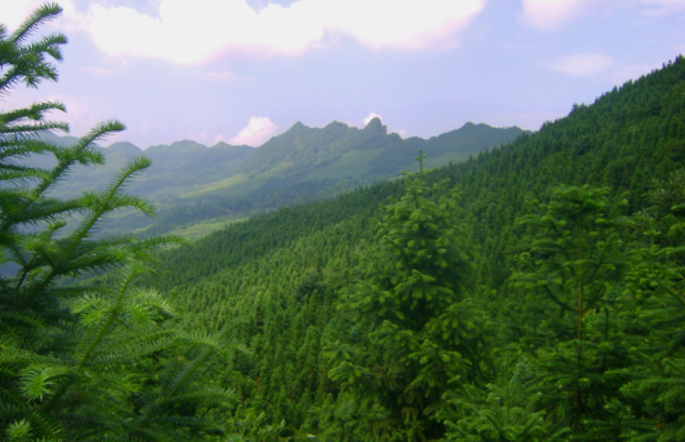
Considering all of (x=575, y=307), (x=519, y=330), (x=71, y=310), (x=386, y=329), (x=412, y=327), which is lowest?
(x=412, y=327)

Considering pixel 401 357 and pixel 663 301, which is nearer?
pixel 663 301

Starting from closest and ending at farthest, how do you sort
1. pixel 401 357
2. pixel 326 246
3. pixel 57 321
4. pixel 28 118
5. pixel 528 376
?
pixel 57 321
pixel 28 118
pixel 528 376
pixel 401 357
pixel 326 246

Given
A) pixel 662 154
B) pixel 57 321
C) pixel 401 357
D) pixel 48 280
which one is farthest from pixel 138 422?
pixel 662 154

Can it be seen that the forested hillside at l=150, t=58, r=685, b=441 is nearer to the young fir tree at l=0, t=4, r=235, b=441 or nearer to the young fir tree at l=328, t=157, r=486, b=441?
the young fir tree at l=328, t=157, r=486, b=441

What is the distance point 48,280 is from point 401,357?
23.6 feet

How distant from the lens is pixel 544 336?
5758 mm

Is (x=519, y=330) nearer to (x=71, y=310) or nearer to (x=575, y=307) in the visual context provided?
(x=575, y=307)

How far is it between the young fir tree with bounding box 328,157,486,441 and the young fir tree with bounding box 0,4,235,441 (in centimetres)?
582

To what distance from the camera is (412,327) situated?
902 cm

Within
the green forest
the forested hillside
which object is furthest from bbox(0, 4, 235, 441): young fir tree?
the forested hillside

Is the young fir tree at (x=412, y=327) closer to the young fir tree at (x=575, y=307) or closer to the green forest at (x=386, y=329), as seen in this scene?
the green forest at (x=386, y=329)

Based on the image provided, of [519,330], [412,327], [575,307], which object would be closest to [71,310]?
[519,330]

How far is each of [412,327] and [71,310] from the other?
25.5ft

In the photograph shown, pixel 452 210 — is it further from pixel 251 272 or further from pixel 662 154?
pixel 251 272
